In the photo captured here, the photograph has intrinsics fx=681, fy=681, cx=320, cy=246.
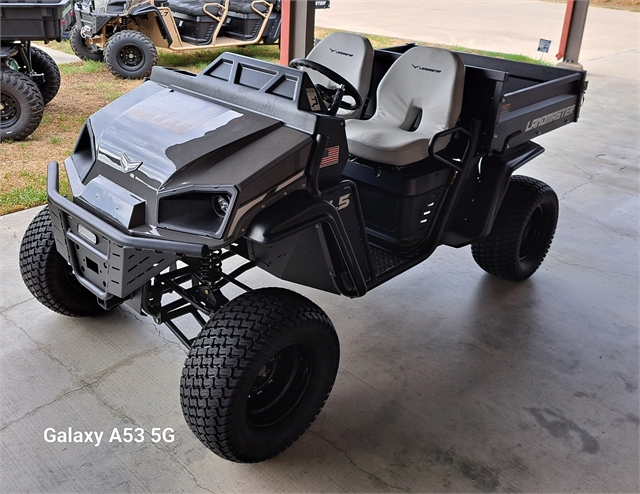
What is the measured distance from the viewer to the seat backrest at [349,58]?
11.5 feet

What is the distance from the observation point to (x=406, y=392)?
109 inches

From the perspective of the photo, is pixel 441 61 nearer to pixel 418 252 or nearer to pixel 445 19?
pixel 418 252

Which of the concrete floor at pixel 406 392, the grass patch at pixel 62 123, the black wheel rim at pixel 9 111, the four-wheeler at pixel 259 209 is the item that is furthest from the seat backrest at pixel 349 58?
the black wheel rim at pixel 9 111

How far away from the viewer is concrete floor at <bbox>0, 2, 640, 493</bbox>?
2.33 m

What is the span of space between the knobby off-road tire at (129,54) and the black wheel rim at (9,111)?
7.72ft

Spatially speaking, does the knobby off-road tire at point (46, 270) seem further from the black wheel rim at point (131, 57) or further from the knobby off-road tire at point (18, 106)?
the black wheel rim at point (131, 57)

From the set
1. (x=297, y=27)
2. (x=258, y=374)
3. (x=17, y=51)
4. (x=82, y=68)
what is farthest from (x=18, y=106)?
(x=258, y=374)

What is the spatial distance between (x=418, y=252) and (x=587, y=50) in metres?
9.69

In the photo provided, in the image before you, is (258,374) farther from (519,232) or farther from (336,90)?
(519,232)

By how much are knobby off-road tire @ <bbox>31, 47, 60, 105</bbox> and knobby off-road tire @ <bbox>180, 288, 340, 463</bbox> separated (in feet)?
14.8

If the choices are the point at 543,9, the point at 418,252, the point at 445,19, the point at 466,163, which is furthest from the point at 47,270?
the point at 543,9

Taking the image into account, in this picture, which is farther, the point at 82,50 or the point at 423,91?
the point at 82,50

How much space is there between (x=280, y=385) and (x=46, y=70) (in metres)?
4.75

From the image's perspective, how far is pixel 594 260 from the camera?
3.98 meters
